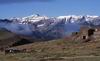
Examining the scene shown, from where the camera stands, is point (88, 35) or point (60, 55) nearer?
→ point (60, 55)

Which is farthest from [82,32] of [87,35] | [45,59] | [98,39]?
[45,59]

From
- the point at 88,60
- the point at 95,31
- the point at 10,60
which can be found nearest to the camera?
the point at 88,60

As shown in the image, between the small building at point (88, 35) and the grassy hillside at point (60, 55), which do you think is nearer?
the grassy hillside at point (60, 55)

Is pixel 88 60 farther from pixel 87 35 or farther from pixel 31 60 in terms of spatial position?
pixel 87 35

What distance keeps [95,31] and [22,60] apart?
71117 millimetres

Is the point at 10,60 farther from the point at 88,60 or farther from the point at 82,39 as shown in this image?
the point at 82,39

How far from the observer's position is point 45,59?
74.2 m

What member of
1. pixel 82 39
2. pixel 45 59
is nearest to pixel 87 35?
pixel 82 39

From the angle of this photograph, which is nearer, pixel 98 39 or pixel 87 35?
pixel 98 39

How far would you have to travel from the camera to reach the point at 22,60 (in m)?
73.1

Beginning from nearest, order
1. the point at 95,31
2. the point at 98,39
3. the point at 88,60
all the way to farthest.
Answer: the point at 88,60 → the point at 98,39 → the point at 95,31

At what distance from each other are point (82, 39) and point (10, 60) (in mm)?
67792

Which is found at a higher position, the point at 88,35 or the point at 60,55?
the point at 60,55

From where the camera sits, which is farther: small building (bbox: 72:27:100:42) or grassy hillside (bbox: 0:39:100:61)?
small building (bbox: 72:27:100:42)
